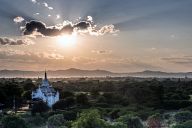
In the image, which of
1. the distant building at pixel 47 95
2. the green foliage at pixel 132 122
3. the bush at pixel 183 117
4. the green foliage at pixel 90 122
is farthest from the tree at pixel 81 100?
the green foliage at pixel 90 122

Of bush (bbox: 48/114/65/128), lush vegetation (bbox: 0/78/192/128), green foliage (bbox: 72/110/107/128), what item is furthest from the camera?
lush vegetation (bbox: 0/78/192/128)

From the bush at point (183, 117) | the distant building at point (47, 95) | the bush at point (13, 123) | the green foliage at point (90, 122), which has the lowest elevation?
the bush at point (183, 117)

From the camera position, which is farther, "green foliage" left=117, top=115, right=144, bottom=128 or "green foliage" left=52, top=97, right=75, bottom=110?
"green foliage" left=52, top=97, right=75, bottom=110

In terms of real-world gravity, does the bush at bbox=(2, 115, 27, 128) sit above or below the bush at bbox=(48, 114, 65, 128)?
above

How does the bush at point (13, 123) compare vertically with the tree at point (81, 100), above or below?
below

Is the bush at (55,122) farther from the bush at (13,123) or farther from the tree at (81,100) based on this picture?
the tree at (81,100)

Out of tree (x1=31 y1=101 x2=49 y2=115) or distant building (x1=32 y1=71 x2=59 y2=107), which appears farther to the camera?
distant building (x1=32 y1=71 x2=59 y2=107)

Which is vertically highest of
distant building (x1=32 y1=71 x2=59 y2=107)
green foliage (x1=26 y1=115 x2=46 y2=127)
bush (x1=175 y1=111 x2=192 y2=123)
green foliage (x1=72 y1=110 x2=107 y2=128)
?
distant building (x1=32 y1=71 x2=59 y2=107)

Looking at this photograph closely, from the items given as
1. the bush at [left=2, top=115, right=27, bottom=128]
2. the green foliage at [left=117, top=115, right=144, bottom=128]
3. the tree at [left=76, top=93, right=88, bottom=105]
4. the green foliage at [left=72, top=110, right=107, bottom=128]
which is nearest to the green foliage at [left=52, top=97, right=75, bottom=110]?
the tree at [left=76, top=93, right=88, bottom=105]

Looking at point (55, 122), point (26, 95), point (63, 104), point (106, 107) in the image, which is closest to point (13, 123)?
point (55, 122)

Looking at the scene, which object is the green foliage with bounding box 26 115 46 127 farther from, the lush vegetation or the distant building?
the distant building

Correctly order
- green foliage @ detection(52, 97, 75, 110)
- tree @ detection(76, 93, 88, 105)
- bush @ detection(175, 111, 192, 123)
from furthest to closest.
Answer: tree @ detection(76, 93, 88, 105)
green foliage @ detection(52, 97, 75, 110)
bush @ detection(175, 111, 192, 123)

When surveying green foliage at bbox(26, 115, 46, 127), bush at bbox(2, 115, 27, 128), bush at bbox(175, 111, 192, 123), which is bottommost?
green foliage at bbox(26, 115, 46, 127)

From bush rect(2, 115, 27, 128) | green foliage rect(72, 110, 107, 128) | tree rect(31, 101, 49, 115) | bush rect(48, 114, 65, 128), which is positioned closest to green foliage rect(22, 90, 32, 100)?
tree rect(31, 101, 49, 115)
